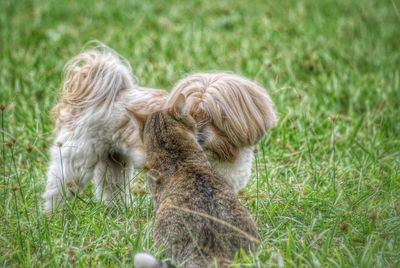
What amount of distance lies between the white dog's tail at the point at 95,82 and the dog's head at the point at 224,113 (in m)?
0.54

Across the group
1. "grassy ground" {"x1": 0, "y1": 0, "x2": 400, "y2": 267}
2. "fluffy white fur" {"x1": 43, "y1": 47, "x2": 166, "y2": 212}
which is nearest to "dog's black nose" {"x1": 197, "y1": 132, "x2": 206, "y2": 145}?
"fluffy white fur" {"x1": 43, "y1": 47, "x2": 166, "y2": 212}

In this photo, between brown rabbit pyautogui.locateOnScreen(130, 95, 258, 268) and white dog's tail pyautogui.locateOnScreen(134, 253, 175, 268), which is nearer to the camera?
white dog's tail pyautogui.locateOnScreen(134, 253, 175, 268)

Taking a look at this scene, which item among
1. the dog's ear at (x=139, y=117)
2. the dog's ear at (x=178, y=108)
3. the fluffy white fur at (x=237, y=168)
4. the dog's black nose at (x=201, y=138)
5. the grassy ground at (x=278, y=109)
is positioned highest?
the dog's ear at (x=178, y=108)

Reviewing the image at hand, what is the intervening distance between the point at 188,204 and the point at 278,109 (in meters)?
3.44

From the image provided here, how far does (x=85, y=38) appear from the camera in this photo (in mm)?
9617

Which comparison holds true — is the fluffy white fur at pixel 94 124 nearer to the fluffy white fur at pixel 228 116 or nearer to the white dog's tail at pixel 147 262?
the fluffy white fur at pixel 228 116

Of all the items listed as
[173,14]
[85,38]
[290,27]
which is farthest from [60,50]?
[290,27]

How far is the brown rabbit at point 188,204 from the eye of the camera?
3658 millimetres

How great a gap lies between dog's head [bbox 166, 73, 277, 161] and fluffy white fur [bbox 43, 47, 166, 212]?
11.9 inches

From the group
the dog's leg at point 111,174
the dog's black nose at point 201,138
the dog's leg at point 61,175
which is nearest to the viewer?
the dog's black nose at point 201,138

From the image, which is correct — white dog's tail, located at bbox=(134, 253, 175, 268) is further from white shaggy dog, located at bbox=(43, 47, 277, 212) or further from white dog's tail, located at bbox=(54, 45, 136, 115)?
white dog's tail, located at bbox=(54, 45, 136, 115)

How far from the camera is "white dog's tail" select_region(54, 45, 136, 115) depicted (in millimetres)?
5141

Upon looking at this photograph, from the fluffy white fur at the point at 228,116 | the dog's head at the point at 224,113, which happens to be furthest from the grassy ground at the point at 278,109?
the dog's head at the point at 224,113

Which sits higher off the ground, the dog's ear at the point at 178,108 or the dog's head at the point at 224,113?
the dog's ear at the point at 178,108
